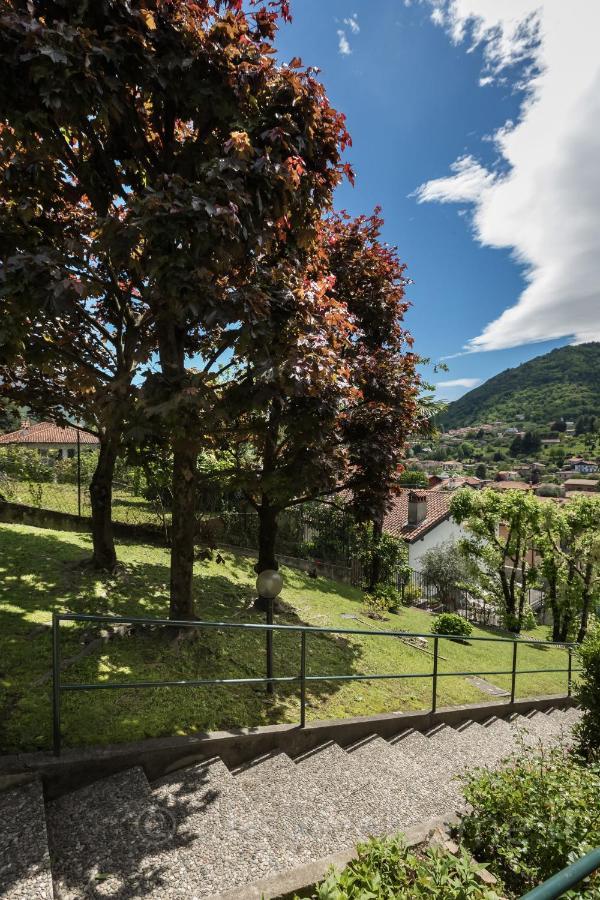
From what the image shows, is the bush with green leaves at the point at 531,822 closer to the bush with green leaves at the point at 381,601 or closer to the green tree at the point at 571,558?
the bush with green leaves at the point at 381,601

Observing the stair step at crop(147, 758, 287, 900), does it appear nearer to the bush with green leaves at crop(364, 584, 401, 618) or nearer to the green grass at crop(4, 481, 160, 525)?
the bush with green leaves at crop(364, 584, 401, 618)

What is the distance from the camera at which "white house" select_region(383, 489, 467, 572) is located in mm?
Answer: 24281

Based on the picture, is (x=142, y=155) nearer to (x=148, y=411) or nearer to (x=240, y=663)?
(x=148, y=411)

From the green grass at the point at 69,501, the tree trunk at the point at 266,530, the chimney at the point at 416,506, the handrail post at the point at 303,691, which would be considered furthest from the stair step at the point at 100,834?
the chimney at the point at 416,506

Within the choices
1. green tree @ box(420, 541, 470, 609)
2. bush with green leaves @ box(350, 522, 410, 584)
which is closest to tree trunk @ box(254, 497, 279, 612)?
bush with green leaves @ box(350, 522, 410, 584)

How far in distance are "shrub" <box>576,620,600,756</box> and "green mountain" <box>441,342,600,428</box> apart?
5675 inches

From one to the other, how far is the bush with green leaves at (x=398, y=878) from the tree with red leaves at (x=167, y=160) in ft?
10.3

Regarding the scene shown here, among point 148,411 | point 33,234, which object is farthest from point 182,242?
point 33,234

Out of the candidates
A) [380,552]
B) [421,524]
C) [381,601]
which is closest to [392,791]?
[381,601]

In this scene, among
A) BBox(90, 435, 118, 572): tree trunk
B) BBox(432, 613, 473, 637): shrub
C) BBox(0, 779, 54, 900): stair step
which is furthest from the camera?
BBox(432, 613, 473, 637): shrub

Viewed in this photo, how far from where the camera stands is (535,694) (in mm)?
8180

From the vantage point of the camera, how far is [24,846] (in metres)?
2.29

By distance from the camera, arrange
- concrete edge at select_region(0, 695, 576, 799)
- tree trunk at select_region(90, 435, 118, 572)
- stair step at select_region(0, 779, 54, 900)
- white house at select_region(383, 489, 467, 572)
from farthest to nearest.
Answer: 1. white house at select_region(383, 489, 467, 572)
2. tree trunk at select_region(90, 435, 118, 572)
3. concrete edge at select_region(0, 695, 576, 799)
4. stair step at select_region(0, 779, 54, 900)

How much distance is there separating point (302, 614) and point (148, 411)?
6.16 metres
